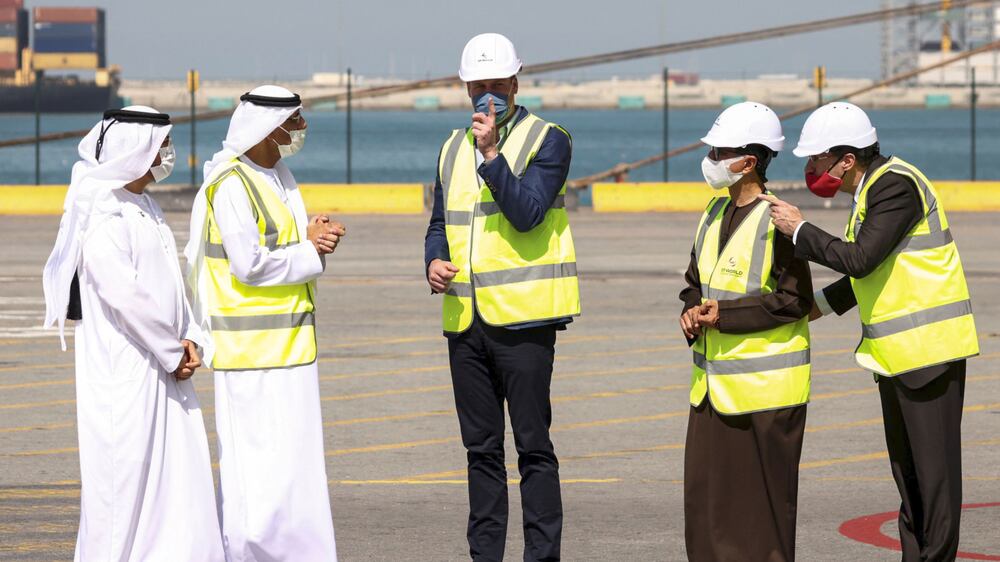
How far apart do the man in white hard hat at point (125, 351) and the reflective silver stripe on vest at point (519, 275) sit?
120cm

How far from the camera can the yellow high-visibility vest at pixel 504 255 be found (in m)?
7.02

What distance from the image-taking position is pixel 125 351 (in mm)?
6480

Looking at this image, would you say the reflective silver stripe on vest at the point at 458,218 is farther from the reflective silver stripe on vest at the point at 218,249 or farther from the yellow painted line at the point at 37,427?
the yellow painted line at the point at 37,427

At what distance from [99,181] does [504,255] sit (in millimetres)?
1608

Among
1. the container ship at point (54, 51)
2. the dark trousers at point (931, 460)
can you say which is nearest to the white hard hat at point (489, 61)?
the dark trousers at point (931, 460)

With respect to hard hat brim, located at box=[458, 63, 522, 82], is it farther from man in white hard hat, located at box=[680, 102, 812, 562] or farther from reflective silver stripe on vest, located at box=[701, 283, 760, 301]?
reflective silver stripe on vest, located at box=[701, 283, 760, 301]

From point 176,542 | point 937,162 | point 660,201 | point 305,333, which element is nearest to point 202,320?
point 305,333

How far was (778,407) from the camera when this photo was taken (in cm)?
653

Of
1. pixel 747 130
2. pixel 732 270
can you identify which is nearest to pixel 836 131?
pixel 747 130

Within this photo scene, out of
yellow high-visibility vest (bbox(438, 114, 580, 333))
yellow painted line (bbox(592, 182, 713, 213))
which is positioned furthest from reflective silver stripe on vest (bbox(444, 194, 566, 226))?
yellow painted line (bbox(592, 182, 713, 213))

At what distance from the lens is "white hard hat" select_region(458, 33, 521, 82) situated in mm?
7062

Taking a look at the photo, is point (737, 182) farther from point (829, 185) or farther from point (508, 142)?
point (508, 142)

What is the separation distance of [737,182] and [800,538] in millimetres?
2069

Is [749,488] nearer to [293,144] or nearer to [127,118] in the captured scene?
[293,144]
